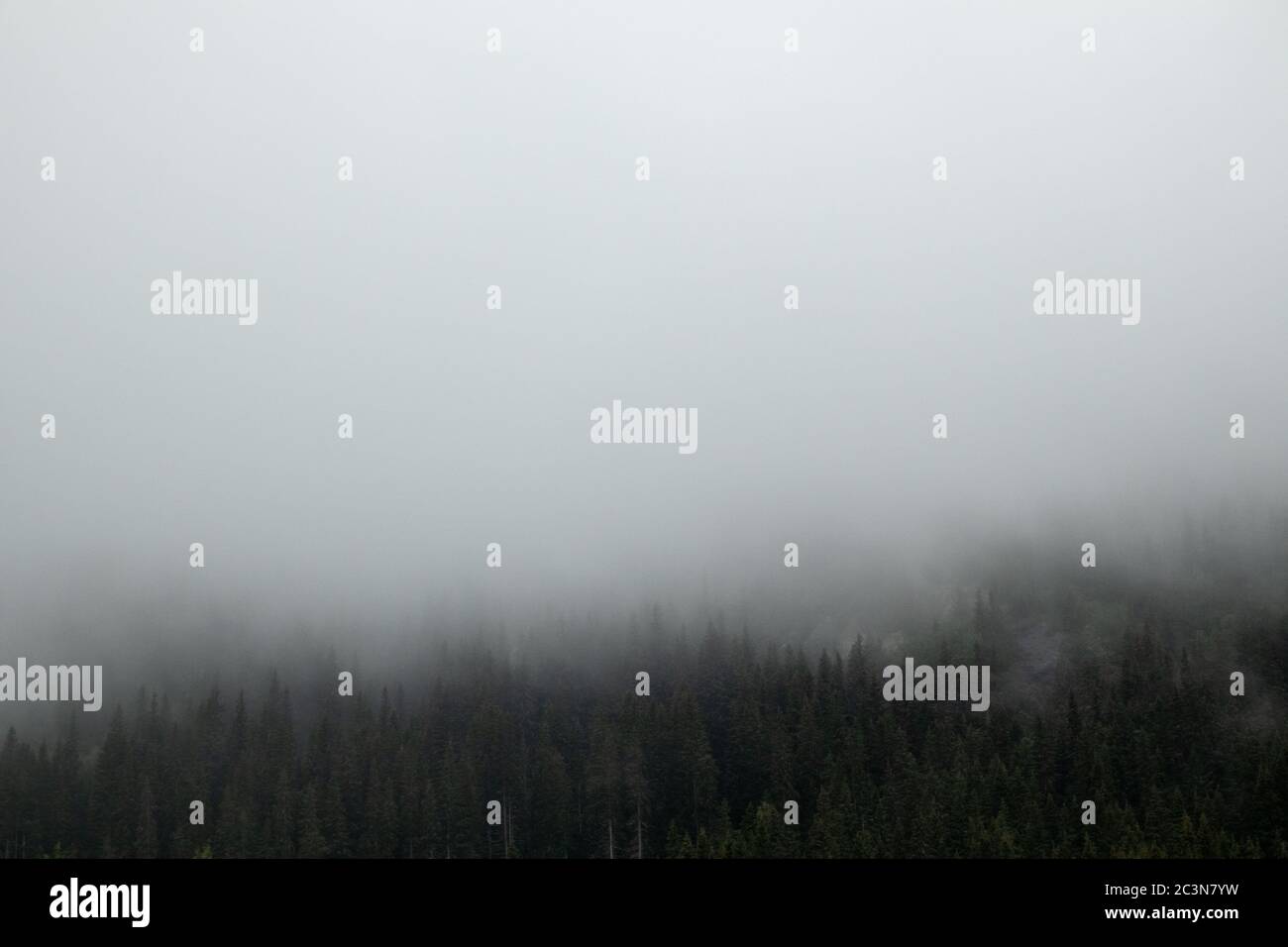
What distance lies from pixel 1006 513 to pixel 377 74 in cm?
3733

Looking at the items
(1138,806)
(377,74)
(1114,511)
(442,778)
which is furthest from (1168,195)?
(442,778)

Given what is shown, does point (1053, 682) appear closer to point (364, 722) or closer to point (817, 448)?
point (817, 448)

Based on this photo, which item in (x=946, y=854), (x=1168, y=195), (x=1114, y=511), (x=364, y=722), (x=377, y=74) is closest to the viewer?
(x=946, y=854)

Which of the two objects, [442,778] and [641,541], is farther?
[641,541]

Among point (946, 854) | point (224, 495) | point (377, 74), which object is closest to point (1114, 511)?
point (946, 854)

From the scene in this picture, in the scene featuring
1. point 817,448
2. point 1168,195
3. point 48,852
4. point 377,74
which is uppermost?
point 377,74

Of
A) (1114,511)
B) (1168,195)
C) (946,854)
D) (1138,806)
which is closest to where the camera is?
(946,854)

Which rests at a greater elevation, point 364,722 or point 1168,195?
point 1168,195

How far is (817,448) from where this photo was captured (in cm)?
5788

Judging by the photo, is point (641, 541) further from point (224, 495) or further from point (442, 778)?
point (224, 495)

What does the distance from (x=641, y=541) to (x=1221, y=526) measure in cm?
3036

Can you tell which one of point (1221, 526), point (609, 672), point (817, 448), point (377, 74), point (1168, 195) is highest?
point (377, 74)

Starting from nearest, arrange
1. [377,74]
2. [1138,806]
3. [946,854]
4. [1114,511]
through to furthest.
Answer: [946,854], [1138,806], [377,74], [1114,511]

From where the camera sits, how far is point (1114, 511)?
56219 mm
